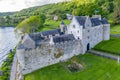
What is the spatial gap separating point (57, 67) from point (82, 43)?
33.6 ft

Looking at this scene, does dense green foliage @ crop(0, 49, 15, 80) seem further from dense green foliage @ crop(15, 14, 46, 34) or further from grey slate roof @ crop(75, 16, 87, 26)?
dense green foliage @ crop(15, 14, 46, 34)

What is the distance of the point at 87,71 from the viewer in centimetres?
4609

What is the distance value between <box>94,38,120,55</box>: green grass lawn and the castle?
1.63 m

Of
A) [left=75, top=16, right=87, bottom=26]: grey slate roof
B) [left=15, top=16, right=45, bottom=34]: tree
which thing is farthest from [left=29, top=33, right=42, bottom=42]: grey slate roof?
[left=15, top=16, right=45, bottom=34]: tree

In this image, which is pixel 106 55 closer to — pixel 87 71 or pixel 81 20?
pixel 87 71

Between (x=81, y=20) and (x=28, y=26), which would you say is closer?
(x=81, y=20)

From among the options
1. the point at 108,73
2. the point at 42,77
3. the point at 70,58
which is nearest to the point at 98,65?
the point at 108,73

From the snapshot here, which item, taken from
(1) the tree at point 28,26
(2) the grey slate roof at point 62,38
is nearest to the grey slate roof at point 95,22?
(2) the grey slate roof at point 62,38

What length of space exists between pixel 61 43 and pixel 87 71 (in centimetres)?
1035

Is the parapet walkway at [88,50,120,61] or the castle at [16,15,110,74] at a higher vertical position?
the castle at [16,15,110,74]

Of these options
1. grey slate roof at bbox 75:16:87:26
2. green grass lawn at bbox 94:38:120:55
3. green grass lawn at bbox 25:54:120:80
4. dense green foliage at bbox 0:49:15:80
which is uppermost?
grey slate roof at bbox 75:16:87:26

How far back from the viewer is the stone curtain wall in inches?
1944

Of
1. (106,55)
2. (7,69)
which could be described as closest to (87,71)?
(106,55)

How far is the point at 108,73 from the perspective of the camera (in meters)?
43.4
